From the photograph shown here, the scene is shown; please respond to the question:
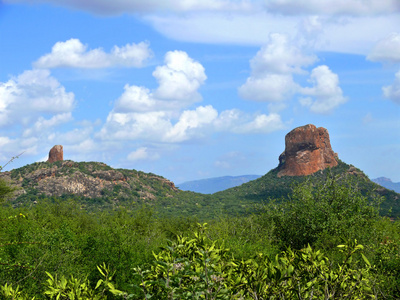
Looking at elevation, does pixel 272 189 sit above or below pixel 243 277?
above

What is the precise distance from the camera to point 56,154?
13538cm

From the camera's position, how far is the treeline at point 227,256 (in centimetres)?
563

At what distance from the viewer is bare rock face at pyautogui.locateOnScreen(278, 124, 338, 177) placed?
139125 mm

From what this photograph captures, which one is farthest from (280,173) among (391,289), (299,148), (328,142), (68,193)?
(391,289)

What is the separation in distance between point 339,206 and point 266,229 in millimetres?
5829

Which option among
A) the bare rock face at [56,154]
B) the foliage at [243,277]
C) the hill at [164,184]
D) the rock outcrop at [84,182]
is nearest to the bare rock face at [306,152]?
the hill at [164,184]

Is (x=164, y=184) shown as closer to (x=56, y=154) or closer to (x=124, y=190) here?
(x=124, y=190)

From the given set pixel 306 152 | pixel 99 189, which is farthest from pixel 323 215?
pixel 306 152

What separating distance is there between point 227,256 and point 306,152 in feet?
453

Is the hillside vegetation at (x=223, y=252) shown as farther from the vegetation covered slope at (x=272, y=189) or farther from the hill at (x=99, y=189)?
the vegetation covered slope at (x=272, y=189)

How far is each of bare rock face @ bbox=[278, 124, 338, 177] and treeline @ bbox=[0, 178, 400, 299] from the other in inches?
3661

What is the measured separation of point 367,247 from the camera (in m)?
24.0

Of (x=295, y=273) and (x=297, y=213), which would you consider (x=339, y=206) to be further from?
(x=295, y=273)

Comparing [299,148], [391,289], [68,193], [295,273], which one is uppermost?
[299,148]
